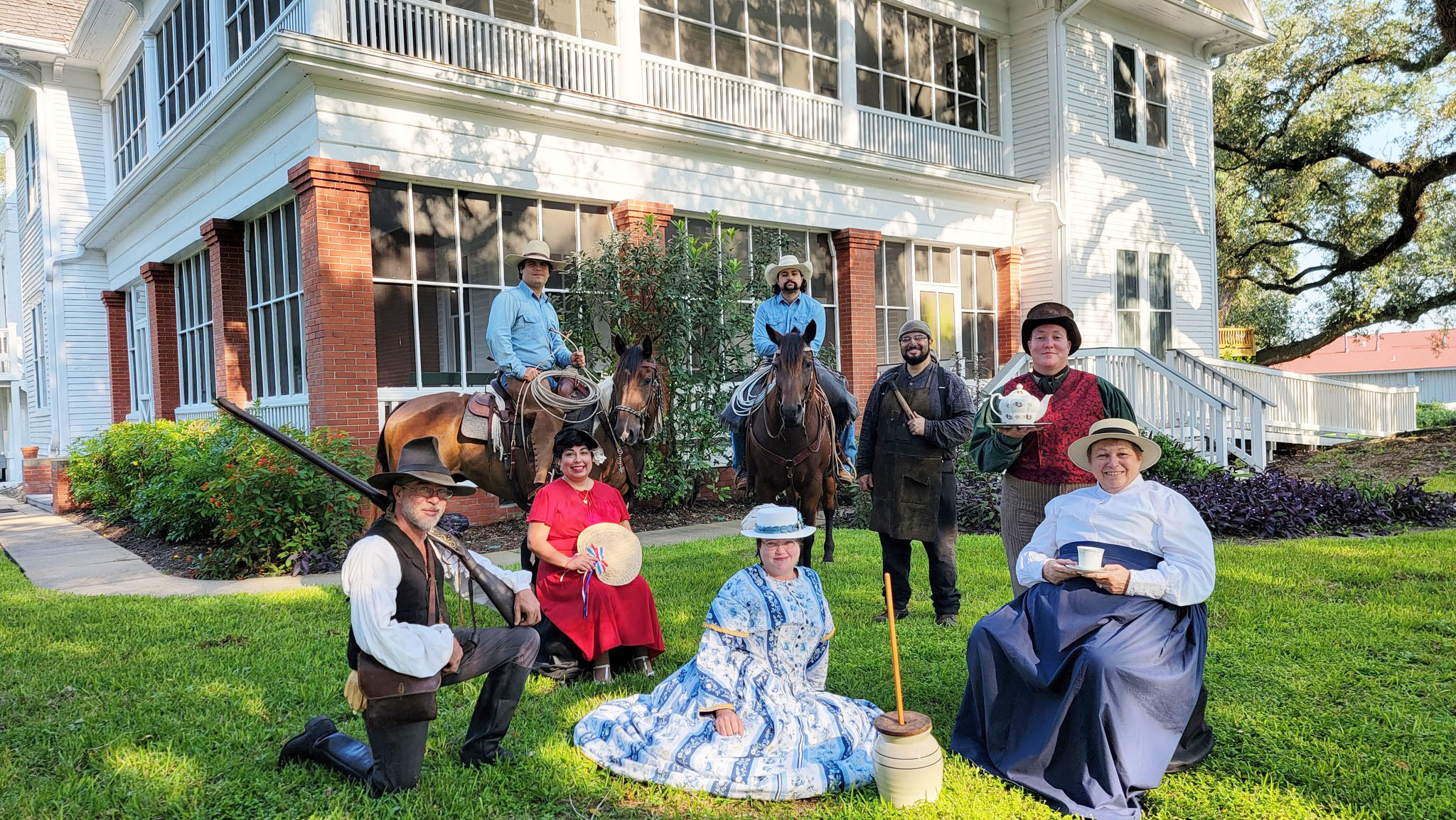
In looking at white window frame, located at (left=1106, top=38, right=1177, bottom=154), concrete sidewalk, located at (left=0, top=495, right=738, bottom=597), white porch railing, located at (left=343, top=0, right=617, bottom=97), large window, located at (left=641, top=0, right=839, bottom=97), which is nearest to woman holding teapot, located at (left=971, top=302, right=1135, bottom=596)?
concrete sidewalk, located at (left=0, top=495, right=738, bottom=597)

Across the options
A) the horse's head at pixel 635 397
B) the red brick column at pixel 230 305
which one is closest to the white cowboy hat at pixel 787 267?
the horse's head at pixel 635 397

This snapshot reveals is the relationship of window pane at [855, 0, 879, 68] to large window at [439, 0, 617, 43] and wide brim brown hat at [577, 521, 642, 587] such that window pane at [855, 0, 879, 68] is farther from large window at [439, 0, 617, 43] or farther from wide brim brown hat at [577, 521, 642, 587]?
wide brim brown hat at [577, 521, 642, 587]

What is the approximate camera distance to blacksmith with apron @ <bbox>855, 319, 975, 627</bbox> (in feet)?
19.5

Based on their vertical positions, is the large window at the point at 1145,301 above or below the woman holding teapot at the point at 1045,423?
above

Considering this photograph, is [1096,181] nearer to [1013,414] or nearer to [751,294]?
[751,294]

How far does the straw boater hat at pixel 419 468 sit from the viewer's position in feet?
10.8

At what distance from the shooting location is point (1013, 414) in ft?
14.4

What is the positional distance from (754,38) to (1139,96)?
874 centimetres

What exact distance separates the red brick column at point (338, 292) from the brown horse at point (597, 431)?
6.16 ft

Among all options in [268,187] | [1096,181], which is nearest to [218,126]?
[268,187]

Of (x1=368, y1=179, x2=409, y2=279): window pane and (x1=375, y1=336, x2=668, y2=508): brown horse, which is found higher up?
(x1=368, y1=179, x2=409, y2=279): window pane

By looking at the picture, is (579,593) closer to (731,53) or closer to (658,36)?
(658,36)

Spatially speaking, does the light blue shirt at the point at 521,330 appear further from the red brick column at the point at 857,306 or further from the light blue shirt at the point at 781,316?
the red brick column at the point at 857,306

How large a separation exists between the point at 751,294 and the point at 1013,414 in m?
8.18
